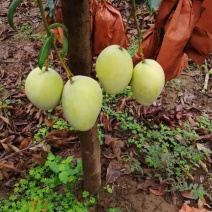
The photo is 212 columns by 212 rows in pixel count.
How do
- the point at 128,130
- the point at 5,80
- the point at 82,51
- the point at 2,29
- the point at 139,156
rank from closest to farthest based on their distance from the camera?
the point at 82,51 < the point at 139,156 < the point at 128,130 < the point at 5,80 < the point at 2,29

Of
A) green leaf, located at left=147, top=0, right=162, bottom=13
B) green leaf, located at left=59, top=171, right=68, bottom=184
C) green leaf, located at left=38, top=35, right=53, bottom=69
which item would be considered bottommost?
green leaf, located at left=59, top=171, right=68, bottom=184

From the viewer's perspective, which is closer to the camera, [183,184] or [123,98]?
[183,184]

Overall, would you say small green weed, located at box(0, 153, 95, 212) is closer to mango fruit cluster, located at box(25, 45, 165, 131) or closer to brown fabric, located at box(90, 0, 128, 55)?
brown fabric, located at box(90, 0, 128, 55)

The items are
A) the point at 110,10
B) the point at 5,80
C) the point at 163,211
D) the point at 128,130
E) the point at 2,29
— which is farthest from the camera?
the point at 2,29

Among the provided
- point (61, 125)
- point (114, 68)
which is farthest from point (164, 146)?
point (114, 68)

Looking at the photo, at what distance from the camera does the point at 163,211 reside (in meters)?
1.76

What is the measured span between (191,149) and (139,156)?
34 cm

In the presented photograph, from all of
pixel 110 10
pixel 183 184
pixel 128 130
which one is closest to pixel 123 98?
pixel 128 130

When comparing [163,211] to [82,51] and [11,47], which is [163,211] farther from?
[11,47]

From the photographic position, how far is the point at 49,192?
70.8 inches

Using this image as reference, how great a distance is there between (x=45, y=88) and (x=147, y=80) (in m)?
0.27

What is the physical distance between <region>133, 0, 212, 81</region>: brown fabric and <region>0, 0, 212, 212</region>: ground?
844 millimetres

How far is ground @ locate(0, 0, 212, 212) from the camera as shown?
1.81 m

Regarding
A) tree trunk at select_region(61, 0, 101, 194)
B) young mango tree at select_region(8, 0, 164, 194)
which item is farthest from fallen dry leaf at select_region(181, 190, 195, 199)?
young mango tree at select_region(8, 0, 164, 194)
